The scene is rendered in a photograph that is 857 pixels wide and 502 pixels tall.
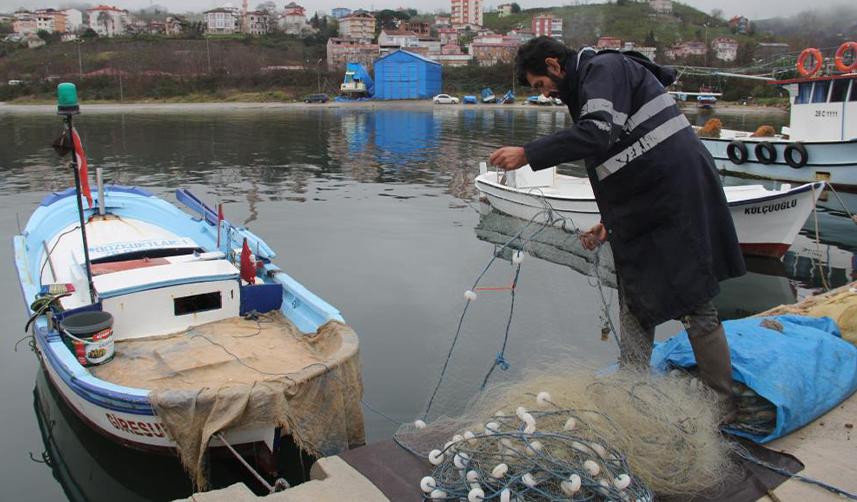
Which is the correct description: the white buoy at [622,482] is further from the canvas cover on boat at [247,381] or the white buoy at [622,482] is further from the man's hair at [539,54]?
the canvas cover on boat at [247,381]

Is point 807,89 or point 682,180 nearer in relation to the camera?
point 682,180

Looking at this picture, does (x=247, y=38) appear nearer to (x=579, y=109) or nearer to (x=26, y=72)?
(x=26, y=72)

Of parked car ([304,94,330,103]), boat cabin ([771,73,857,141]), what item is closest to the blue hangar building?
parked car ([304,94,330,103])

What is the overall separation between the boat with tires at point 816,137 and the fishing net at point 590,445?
1961cm

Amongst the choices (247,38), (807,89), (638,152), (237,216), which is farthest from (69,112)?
(247,38)

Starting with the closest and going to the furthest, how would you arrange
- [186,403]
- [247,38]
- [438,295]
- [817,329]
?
[817,329] < [186,403] < [438,295] < [247,38]

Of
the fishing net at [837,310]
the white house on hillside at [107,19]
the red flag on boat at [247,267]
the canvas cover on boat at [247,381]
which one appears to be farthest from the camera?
the white house on hillside at [107,19]

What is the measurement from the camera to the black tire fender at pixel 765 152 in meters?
21.3

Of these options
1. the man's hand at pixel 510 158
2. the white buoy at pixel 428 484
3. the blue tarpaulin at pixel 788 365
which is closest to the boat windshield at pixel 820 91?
the blue tarpaulin at pixel 788 365

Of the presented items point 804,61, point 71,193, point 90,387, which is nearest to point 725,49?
point 804,61

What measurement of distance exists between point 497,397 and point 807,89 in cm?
2190

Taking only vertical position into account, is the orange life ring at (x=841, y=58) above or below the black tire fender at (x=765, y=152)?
above

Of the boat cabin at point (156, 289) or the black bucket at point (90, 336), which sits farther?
the boat cabin at point (156, 289)

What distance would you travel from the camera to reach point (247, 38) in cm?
12700
